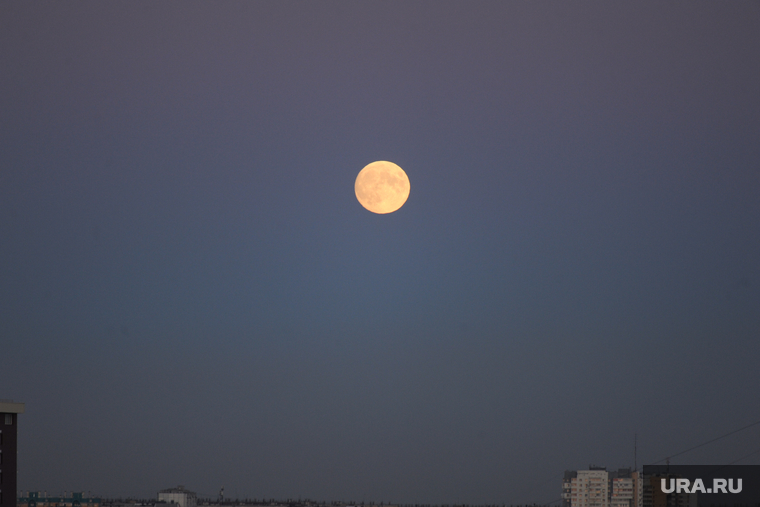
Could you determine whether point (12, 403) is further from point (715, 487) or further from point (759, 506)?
point (759, 506)

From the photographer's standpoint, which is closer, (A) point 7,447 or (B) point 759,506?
(A) point 7,447

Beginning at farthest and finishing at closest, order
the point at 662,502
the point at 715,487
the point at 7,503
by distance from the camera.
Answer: the point at 662,502 < the point at 7,503 < the point at 715,487

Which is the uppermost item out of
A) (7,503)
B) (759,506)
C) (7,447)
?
(759,506)

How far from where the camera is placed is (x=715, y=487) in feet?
225

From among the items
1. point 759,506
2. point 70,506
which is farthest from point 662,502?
point 70,506

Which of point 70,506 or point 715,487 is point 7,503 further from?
point 70,506

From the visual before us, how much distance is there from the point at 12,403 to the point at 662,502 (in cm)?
16387

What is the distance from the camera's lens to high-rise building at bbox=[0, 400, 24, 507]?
72.4m

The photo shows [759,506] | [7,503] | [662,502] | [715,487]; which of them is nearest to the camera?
[715,487]

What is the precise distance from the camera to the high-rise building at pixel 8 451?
72438 mm

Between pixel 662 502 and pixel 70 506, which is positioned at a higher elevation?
pixel 662 502

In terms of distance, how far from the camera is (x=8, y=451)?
7275cm

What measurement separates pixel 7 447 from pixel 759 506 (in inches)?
4813

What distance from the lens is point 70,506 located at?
A: 198m
